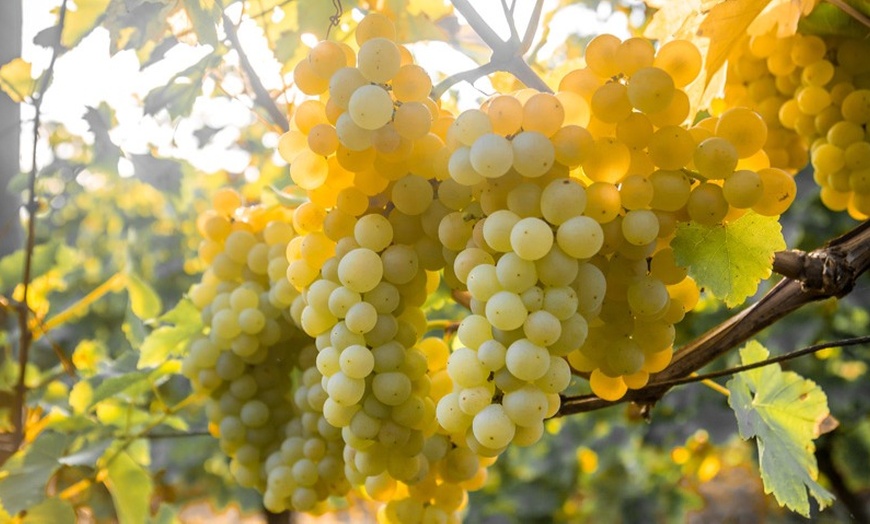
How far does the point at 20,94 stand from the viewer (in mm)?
1033

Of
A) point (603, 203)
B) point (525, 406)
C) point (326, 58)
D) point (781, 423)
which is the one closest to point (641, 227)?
point (603, 203)

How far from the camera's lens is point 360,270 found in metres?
0.50

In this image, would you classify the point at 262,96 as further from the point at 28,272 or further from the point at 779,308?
the point at 779,308

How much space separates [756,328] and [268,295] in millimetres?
438

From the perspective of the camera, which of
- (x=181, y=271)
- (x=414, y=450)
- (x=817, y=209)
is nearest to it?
(x=414, y=450)

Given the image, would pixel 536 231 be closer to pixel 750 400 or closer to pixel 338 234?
pixel 338 234

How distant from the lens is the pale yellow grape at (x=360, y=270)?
50 cm

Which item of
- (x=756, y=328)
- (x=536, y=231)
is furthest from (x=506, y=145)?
(x=756, y=328)

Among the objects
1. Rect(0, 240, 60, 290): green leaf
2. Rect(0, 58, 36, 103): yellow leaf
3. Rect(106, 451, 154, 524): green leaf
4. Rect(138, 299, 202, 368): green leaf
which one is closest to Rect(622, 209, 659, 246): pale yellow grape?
Rect(138, 299, 202, 368): green leaf

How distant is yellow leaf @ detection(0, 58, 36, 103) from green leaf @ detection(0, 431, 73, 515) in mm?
483

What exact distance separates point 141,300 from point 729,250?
2.40ft

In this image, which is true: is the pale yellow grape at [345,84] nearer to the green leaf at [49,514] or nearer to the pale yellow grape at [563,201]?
the pale yellow grape at [563,201]

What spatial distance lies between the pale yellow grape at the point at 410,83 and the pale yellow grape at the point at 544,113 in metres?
0.08

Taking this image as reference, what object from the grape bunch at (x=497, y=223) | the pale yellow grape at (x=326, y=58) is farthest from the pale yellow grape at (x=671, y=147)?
the pale yellow grape at (x=326, y=58)
